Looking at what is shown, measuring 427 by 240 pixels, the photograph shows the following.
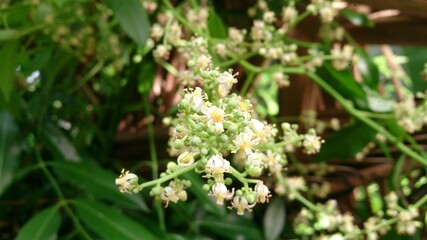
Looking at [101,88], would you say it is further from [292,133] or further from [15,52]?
[292,133]

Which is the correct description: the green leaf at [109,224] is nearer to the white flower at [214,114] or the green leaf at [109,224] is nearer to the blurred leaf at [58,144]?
the blurred leaf at [58,144]

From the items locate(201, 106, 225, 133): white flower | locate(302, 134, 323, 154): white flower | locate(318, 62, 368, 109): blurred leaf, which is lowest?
locate(201, 106, 225, 133): white flower

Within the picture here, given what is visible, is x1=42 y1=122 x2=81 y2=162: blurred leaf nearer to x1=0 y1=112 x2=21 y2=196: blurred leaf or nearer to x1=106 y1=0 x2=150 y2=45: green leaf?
x1=0 y1=112 x2=21 y2=196: blurred leaf

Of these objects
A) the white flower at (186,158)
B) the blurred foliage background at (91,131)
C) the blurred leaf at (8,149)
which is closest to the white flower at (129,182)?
the white flower at (186,158)

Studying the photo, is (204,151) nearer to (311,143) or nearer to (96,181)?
(311,143)

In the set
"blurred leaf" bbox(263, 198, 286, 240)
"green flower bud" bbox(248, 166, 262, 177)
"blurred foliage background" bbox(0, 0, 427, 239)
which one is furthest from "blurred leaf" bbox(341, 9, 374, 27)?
"green flower bud" bbox(248, 166, 262, 177)

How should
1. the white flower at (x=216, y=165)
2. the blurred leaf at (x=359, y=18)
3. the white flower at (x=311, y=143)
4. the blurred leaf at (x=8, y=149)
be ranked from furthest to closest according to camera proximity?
the blurred leaf at (x=359, y=18) → the blurred leaf at (x=8, y=149) → the white flower at (x=311, y=143) → the white flower at (x=216, y=165)
